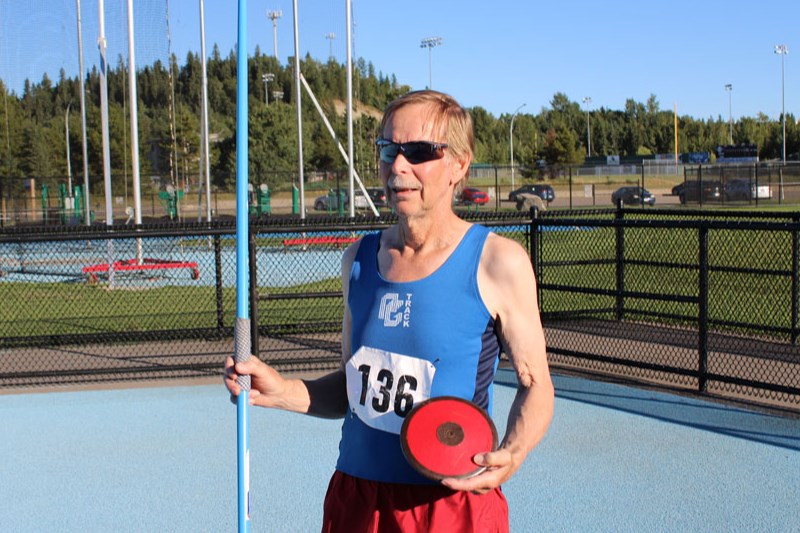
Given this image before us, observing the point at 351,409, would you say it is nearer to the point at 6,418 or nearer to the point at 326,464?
the point at 326,464

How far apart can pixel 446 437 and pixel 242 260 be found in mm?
666

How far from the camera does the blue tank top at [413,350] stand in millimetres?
Result: 2570

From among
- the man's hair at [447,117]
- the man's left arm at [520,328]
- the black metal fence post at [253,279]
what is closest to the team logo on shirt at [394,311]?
the man's left arm at [520,328]

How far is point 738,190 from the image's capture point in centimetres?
4772

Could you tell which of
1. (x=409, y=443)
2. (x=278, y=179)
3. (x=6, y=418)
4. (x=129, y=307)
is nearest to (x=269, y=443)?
(x=6, y=418)

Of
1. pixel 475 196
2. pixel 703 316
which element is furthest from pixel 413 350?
pixel 475 196

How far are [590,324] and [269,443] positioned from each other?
5.50 meters

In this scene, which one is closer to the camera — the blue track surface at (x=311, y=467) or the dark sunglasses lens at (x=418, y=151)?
the dark sunglasses lens at (x=418, y=151)

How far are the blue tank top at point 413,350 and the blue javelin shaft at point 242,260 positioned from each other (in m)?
0.39

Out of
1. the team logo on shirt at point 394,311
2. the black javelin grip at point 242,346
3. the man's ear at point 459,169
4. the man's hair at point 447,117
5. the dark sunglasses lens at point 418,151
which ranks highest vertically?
the man's hair at point 447,117

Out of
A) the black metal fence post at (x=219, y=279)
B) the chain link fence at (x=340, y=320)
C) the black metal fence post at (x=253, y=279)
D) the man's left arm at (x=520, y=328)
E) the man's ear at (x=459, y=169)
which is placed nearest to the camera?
the man's left arm at (x=520, y=328)

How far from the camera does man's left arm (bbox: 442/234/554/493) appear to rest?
2555 millimetres

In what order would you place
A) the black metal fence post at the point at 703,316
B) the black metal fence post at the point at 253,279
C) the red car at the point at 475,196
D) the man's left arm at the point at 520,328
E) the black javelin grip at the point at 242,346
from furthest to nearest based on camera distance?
the red car at the point at 475,196 → the black metal fence post at the point at 253,279 → the black metal fence post at the point at 703,316 → the man's left arm at the point at 520,328 → the black javelin grip at the point at 242,346

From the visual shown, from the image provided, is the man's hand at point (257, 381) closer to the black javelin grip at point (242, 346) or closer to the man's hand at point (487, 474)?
the black javelin grip at point (242, 346)
